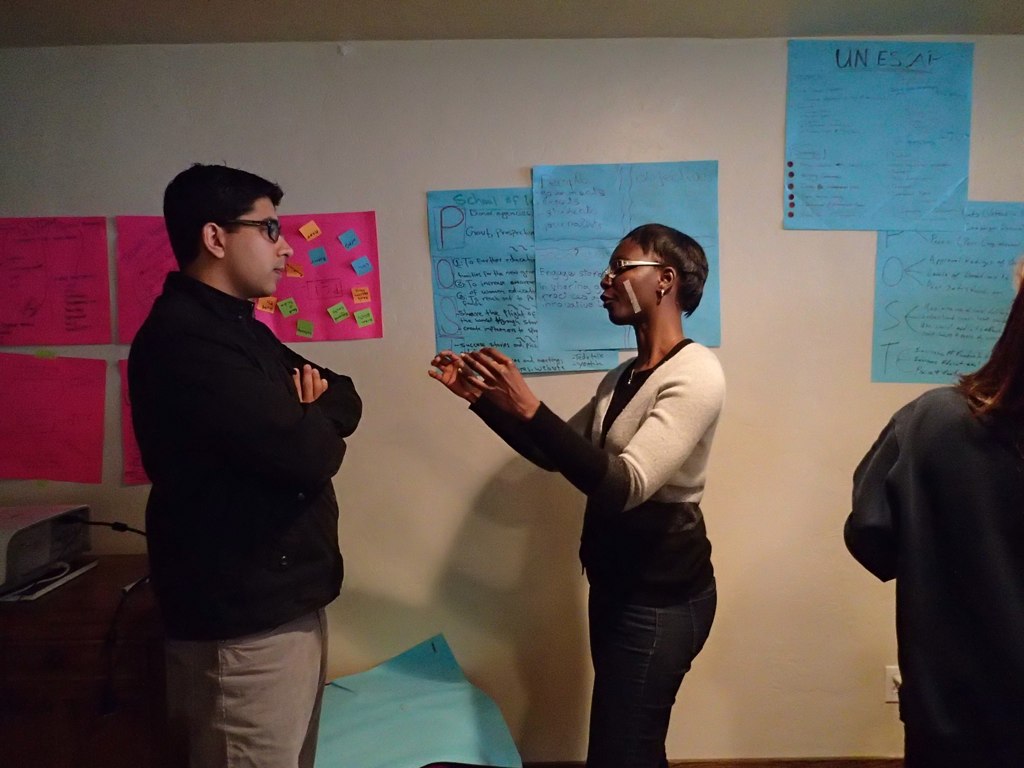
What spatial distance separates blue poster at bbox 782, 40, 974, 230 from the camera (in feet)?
5.49

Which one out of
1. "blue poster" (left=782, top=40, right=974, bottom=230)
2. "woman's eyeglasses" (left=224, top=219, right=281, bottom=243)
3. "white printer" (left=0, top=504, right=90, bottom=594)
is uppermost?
"blue poster" (left=782, top=40, right=974, bottom=230)

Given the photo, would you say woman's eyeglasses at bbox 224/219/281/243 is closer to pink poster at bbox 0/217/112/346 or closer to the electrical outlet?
pink poster at bbox 0/217/112/346

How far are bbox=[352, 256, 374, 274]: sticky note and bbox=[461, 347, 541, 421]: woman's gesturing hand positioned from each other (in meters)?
0.66

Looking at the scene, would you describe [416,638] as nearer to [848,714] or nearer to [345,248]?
[345,248]

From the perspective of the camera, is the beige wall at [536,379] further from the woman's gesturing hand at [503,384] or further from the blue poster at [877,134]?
the woman's gesturing hand at [503,384]

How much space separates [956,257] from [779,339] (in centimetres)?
57

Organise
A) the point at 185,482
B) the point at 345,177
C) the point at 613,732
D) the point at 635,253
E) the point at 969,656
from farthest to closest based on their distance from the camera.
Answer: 1. the point at 345,177
2. the point at 635,253
3. the point at 613,732
4. the point at 185,482
5. the point at 969,656

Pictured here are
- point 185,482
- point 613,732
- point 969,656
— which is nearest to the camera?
point 969,656

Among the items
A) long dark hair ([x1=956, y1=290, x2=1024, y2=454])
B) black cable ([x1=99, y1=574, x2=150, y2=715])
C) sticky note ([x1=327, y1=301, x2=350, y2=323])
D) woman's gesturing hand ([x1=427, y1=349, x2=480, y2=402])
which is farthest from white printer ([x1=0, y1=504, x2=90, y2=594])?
long dark hair ([x1=956, y1=290, x2=1024, y2=454])

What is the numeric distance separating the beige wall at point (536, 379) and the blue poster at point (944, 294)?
62mm

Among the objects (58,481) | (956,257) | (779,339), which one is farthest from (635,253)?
(58,481)

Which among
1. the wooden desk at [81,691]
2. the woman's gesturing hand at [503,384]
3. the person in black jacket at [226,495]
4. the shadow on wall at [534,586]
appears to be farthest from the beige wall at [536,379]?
the person in black jacket at [226,495]

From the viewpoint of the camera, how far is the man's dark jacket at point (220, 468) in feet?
3.22

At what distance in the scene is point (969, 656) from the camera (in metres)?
0.81
